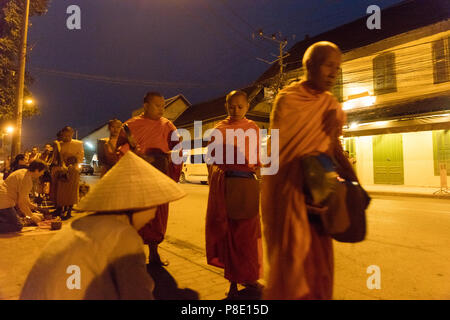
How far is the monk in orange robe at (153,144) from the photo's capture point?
3582mm

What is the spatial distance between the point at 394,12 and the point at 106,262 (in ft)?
79.9

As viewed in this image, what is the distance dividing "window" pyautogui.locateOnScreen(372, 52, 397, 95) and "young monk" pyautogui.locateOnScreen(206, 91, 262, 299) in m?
16.9

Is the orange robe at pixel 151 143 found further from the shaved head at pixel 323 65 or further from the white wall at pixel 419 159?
the white wall at pixel 419 159

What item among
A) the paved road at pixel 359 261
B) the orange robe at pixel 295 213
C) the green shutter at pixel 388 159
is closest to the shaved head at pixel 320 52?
the orange robe at pixel 295 213

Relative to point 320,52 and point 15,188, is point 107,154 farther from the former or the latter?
point 320,52

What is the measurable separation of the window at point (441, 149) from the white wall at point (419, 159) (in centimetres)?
17

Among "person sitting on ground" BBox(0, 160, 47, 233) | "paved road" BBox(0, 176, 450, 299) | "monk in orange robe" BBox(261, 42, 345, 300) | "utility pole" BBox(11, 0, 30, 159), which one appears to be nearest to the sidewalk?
"paved road" BBox(0, 176, 450, 299)

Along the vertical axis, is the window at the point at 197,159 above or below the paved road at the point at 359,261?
above

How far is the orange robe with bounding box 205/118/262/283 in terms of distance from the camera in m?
2.90

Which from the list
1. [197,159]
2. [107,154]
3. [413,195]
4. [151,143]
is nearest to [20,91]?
[107,154]

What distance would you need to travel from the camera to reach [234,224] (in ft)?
9.87

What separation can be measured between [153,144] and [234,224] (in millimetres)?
1366

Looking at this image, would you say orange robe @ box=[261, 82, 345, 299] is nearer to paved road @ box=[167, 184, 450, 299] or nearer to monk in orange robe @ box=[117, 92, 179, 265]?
paved road @ box=[167, 184, 450, 299]
